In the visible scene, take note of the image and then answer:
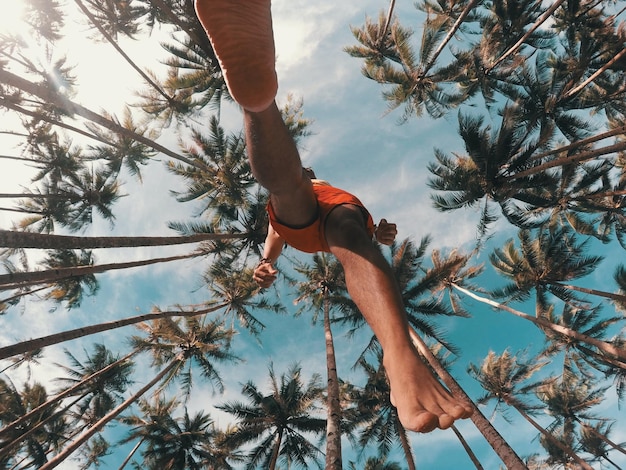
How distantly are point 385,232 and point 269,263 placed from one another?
3.08 ft

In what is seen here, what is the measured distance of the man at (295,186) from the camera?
1291 millimetres

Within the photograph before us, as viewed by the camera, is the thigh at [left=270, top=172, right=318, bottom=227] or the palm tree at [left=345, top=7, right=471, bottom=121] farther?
the palm tree at [left=345, top=7, right=471, bottom=121]

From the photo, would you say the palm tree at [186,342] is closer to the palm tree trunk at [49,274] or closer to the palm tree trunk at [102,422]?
the palm tree trunk at [102,422]

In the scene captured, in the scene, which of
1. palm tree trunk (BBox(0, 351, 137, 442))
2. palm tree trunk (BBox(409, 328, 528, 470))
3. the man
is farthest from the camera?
palm tree trunk (BBox(409, 328, 528, 470))

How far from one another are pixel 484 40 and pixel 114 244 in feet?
44.2

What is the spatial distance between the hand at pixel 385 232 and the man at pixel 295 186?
1.24m

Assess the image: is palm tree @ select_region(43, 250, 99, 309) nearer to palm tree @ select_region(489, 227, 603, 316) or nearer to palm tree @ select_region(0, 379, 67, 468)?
palm tree @ select_region(0, 379, 67, 468)

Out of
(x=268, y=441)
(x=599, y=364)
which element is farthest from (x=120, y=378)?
(x=599, y=364)

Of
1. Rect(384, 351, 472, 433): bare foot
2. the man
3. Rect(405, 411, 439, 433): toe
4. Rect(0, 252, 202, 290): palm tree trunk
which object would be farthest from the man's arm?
Rect(0, 252, 202, 290): palm tree trunk

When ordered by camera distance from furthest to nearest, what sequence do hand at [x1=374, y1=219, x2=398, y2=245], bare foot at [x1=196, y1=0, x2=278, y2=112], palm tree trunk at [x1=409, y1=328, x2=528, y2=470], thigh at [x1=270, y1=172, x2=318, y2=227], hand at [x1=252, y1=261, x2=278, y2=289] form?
palm tree trunk at [x1=409, y1=328, x2=528, y2=470] < hand at [x1=374, y1=219, x2=398, y2=245] < hand at [x1=252, y1=261, x2=278, y2=289] < thigh at [x1=270, y1=172, x2=318, y2=227] < bare foot at [x1=196, y1=0, x2=278, y2=112]

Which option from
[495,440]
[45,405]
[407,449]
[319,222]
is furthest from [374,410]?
[319,222]

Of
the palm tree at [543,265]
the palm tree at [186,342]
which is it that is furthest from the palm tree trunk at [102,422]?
the palm tree at [543,265]

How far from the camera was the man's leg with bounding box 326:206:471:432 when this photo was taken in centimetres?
125

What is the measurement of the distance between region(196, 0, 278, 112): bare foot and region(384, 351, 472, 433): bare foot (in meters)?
1.06
